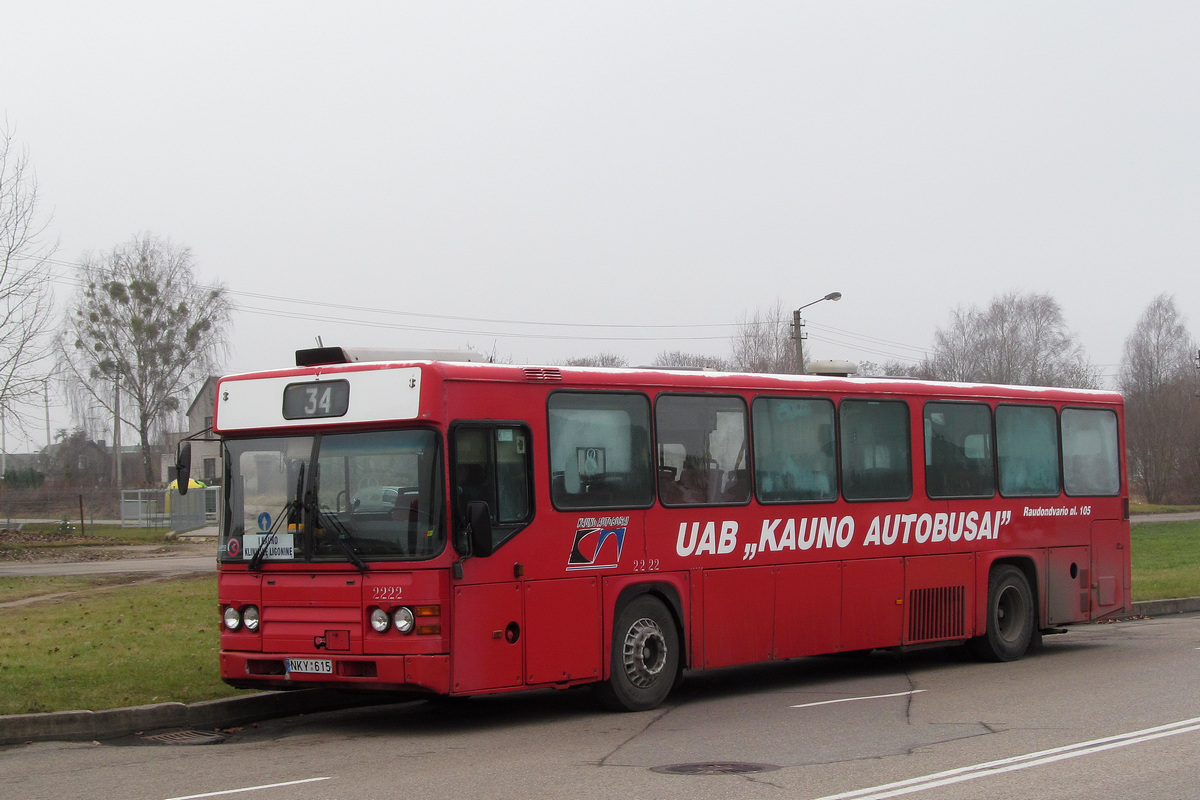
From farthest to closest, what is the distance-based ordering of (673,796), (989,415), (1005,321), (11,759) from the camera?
(1005,321) < (989,415) < (11,759) < (673,796)

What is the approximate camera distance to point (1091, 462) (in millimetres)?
16469

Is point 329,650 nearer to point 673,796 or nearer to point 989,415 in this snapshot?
point 673,796

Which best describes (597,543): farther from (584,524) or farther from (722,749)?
(722,749)

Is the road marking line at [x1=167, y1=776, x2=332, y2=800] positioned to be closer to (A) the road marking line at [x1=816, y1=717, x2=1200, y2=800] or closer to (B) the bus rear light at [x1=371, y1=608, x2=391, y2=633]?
(B) the bus rear light at [x1=371, y1=608, x2=391, y2=633]

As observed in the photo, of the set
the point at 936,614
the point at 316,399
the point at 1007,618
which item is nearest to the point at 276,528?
the point at 316,399

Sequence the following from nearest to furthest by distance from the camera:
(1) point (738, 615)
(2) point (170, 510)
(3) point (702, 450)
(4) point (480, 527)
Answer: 1. (4) point (480, 527)
2. (3) point (702, 450)
3. (1) point (738, 615)
4. (2) point (170, 510)

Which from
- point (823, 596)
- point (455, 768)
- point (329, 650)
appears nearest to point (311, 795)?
point (455, 768)

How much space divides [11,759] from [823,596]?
759cm

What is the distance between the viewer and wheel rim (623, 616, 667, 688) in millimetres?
11180

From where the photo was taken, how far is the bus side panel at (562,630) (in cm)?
1046

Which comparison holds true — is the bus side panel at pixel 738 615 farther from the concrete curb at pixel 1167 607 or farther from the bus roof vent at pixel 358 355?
the concrete curb at pixel 1167 607

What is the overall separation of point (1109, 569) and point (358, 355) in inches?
414

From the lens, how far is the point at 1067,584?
16031 millimetres

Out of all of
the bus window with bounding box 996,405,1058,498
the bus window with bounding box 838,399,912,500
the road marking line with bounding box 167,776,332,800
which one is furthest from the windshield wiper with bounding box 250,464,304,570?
the bus window with bounding box 996,405,1058,498
